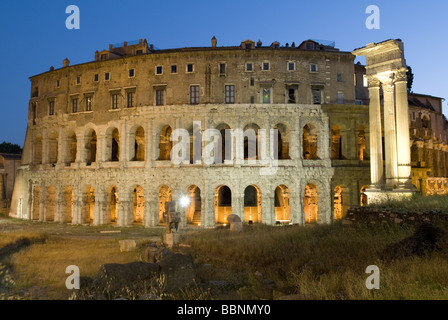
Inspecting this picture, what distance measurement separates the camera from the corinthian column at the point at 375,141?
2136cm

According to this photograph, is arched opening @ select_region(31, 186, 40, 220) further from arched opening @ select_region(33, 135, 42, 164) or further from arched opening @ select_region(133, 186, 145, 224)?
arched opening @ select_region(133, 186, 145, 224)

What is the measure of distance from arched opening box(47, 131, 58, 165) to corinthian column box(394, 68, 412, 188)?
3267 centimetres

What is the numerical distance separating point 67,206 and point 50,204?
2.47m

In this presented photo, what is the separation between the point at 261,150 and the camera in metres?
28.4

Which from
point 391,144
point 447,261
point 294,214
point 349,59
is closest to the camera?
point 447,261

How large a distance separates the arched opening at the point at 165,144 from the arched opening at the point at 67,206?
1017 centimetres

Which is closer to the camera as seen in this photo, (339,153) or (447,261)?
(447,261)

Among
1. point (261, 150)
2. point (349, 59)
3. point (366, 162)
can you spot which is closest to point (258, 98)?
point (261, 150)

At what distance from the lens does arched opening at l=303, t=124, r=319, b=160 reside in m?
30.1

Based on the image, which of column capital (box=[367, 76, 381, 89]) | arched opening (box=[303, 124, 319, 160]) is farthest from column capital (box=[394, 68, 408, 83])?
arched opening (box=[303, 124, 319, 160])

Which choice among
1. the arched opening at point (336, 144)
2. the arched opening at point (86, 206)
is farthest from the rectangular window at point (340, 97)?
the arched opening at point (86, 206)

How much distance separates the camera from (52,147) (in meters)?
35.8

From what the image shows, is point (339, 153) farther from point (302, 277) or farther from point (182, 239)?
point (302, 277)
